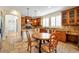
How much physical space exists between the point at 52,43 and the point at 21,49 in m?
0.69

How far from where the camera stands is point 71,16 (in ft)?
8.24

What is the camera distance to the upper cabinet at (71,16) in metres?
2.46

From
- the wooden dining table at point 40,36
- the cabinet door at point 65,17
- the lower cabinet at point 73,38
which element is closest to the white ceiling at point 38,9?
the cabinet door at point 65,17

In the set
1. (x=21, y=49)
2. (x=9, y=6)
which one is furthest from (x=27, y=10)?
(x=21, y=49)

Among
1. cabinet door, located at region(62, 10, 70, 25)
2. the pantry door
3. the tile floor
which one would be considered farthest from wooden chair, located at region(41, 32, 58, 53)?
the pantry door

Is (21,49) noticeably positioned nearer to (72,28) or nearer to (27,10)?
(27,10)

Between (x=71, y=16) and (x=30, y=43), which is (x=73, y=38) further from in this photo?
(x=30, y=43)

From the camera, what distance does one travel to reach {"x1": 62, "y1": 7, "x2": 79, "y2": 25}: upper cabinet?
246 centimetres

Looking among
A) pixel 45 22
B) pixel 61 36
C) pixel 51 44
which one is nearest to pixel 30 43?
pixel 51 44

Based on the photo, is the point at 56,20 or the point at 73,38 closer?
the point at 73,38

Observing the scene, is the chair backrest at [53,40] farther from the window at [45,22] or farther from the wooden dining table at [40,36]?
the window at [45,22]

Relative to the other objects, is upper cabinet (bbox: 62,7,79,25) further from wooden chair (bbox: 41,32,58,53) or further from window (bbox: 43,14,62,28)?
wooden chair (bbox: 41,32,58,53)
